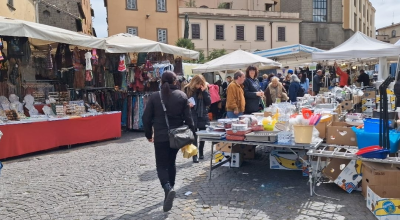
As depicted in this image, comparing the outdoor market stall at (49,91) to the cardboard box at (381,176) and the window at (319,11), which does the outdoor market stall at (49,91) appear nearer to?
the cardboard box at (381,176)

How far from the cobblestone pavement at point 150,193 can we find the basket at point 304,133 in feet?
2.44

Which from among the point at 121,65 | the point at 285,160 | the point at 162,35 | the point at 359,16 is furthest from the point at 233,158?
the point at 359,16

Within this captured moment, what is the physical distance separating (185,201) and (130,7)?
2802 centimetres

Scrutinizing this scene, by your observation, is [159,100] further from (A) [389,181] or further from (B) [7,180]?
(B) [7,180]

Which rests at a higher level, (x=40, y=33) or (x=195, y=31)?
(x=195, y=31)

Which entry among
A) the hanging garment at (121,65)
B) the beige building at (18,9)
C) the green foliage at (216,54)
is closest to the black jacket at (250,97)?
the hanging garment at (121,65)

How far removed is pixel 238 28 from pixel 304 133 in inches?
1165

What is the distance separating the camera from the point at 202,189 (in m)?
4.59

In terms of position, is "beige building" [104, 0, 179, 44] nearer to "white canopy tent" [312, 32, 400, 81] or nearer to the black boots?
"white canopy tent" [312, 32, 400, 81]

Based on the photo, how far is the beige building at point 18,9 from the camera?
11.2 metres

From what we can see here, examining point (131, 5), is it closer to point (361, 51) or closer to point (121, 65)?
point (121, 65)

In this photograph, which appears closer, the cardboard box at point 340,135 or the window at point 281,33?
the cardboard box at point 340,135

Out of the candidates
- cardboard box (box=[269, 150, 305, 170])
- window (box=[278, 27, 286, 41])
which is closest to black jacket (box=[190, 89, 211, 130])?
cardboard box (box=[269, 150, 305, 170])

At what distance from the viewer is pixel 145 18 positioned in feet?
97.3
